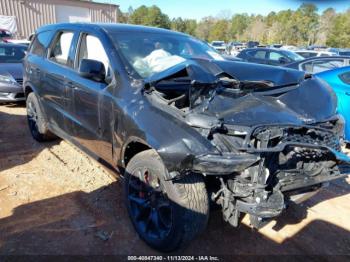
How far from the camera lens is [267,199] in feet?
7.48

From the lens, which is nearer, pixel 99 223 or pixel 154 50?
pixel 99 223

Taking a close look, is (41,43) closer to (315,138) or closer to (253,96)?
(253,96)

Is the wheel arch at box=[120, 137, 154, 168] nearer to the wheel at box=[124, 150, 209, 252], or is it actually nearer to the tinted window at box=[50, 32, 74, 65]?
the wheel at box=[124, 150, 209, 252]

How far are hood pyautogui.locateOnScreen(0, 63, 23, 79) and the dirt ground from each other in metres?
4.07

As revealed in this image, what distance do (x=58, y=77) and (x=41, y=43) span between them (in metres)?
1.17

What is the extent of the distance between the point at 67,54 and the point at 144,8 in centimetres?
5808

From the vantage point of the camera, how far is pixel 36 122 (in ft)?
16.5

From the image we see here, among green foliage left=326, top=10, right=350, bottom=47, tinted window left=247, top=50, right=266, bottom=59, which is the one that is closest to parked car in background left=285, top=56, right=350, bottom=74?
green foliage left=326, top=10, right=350, bottom=47

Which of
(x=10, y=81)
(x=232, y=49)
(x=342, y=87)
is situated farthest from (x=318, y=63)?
(x=232, y=49)

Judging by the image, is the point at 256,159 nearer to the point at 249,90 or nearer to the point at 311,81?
the point at 249,90

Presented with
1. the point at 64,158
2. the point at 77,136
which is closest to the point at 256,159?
the point at 77,136

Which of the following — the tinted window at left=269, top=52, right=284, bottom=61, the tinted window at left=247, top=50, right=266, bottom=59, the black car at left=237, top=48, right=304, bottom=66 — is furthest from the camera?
the tinted window at left=247, top=50, right=266, bottom=59

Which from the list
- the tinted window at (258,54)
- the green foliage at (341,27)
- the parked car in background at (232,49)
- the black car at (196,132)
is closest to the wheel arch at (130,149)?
the black car at (196,132)

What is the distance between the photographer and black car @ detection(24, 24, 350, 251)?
A: 7.34 feet
